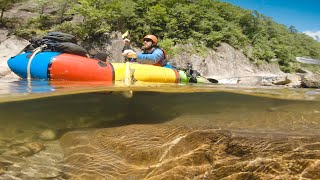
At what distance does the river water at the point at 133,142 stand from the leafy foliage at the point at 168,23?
51.1 ft

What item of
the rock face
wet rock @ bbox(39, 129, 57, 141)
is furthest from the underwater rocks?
the rock face

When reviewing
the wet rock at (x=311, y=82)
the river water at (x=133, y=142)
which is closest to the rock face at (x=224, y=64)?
the wet rock at (x=311, y=82)

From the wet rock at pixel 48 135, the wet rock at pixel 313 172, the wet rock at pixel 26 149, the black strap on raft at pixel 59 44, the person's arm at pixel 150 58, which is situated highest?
the black strap on raft at pixel 59 44

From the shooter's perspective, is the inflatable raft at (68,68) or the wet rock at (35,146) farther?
the inflatable raft at (68,68)

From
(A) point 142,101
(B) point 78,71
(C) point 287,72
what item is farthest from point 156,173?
(C) point 287,72

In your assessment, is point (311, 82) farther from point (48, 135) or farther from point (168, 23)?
point (168, 23)

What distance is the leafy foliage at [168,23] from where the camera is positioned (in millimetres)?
21500

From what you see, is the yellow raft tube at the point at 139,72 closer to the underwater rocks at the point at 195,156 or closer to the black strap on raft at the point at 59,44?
the black strap on raft at the point at 59,44

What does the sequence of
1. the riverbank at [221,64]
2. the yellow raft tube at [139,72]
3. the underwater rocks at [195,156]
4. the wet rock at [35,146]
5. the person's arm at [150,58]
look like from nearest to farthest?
the underwater rocks at [195,156] → the wet rock at [35,146] → the yellow raft tube at [139,72] → the person's arm at [150,58] → the riverbank at [221,64]

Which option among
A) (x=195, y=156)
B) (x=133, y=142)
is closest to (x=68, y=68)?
(x=133, y=142)

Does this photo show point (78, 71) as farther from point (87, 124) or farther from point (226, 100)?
point (226, 100)

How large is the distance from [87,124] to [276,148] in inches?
142

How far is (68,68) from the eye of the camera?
24.1 ft

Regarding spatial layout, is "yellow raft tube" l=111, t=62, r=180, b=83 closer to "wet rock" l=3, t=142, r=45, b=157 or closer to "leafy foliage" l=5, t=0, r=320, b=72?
"wet rock" l=3, t=142, r=45, b=157
